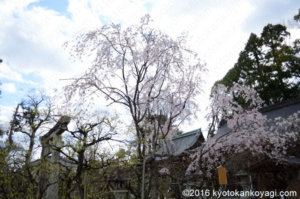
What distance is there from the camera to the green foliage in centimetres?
1550

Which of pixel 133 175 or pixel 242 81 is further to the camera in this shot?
pixel 242 81

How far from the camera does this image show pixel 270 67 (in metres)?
16.2

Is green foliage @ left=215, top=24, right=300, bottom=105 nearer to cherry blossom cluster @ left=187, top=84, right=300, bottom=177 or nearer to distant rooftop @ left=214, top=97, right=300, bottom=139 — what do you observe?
distant rooftop @ left=214, top=97, right=300, bottom=139

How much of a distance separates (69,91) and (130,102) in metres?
1.61

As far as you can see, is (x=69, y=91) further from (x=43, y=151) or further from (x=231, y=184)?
(x=231, y=184)

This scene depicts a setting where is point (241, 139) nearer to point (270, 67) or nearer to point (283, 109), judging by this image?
point (283, 109)

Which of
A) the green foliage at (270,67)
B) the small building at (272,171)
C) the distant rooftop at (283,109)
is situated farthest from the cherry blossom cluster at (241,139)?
the green foliage at (270,67)

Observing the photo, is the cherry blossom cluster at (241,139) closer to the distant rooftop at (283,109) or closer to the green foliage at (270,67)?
the distant rooftop at (283,109)

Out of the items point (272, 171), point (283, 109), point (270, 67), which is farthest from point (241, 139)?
point (270, 67)

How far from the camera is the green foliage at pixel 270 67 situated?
610 inches

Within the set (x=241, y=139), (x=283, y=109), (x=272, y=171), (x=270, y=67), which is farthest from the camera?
(x=270, y=67)

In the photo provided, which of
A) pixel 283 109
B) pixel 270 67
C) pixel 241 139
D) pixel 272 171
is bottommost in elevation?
pixel 272 171

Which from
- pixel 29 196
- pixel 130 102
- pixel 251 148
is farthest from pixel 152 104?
pixel 29 196

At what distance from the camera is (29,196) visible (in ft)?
23.1
